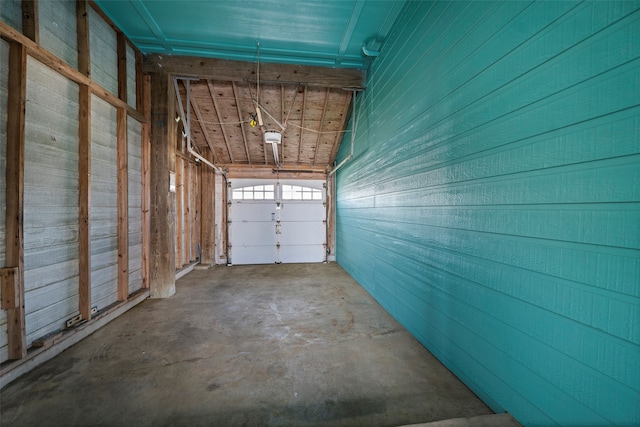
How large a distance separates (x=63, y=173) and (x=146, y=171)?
1.27m

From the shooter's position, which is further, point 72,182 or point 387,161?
point 387,161

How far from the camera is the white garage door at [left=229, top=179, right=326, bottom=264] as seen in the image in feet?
19.9

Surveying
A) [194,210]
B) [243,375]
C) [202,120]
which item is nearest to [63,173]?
[243,375]

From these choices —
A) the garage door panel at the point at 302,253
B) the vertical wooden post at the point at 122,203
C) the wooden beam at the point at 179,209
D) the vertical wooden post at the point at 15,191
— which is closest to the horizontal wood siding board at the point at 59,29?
the vertical wooden post at the point at 15,191

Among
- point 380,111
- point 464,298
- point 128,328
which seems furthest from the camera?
point 380,111

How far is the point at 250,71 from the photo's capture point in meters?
3.69

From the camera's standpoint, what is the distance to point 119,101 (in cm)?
298

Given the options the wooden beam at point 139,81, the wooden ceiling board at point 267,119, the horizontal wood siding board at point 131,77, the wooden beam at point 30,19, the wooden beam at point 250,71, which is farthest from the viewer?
the wooden ceiling board at point 267,119

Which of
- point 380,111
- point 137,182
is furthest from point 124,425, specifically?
point 380,111

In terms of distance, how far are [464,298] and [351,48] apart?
131 inches

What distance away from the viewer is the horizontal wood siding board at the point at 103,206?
105 inches

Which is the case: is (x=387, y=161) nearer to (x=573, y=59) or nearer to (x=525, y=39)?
(x=525, y=39)

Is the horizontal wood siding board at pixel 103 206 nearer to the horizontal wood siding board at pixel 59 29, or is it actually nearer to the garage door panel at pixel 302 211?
the horizontal wood siding board at pixel 59 29

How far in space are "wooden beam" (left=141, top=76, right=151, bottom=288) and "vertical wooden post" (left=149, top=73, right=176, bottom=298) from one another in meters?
0.05
